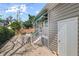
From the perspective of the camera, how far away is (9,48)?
3.92 meters

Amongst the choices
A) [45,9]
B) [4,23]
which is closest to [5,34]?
[4,23]

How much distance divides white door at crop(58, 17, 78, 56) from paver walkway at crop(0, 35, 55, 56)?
311 millimetres

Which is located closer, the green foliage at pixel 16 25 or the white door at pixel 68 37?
the white door at pixel 68 37

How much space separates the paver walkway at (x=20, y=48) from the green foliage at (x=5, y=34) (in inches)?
4.1

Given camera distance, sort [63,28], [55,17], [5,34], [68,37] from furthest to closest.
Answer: [55,17]
[63,28]
[5,34]
[68,37]

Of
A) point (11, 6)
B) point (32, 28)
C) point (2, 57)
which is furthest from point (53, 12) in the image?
point (2, 57)

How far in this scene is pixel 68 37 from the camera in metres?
3.66

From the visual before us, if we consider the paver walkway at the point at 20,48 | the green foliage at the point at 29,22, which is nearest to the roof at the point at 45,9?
the green foliage at the point at 29,22

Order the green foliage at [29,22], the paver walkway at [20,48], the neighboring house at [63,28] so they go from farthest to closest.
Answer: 1. the paver walkway at [20,48]
2. the green foliage at [29,22]
3. the neighboring house at [63,28]

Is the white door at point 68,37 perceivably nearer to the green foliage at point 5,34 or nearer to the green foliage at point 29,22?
the green foliage at point 29,22

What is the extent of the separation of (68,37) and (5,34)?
Result: 1356mm

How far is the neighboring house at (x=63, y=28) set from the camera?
3.44 m

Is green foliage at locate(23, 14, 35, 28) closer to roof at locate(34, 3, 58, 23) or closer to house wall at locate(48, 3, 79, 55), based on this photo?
roof at locate(34, 3, 58, 23)

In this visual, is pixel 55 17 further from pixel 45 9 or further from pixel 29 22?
pixel 29 22
